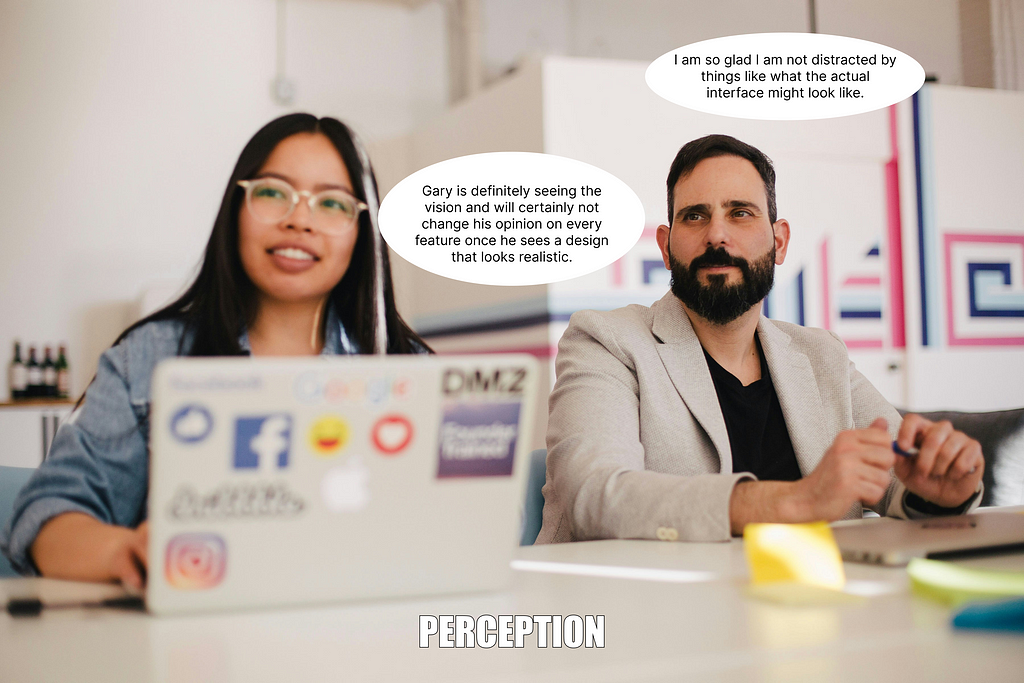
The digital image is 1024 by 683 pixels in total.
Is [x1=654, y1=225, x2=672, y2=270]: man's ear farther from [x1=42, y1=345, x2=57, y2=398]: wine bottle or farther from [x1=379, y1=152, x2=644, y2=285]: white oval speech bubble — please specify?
[x1=42, y1=345, x2=57, y2=398]: wine bottle

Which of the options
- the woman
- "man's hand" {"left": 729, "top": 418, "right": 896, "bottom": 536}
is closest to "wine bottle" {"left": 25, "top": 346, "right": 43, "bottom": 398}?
the woman

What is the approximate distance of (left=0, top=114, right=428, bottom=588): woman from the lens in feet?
3.58

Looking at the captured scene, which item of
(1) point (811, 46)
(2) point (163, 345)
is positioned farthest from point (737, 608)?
(1) point (811, 46)

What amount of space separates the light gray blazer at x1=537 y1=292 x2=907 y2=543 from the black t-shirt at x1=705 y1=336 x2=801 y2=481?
0.12 feet

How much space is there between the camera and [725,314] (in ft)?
5.55

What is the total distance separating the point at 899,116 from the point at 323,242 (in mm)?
4231

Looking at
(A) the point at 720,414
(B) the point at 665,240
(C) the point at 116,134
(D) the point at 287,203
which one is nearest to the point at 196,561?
→ (D) the point at 287,203

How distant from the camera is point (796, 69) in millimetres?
Result: 3137

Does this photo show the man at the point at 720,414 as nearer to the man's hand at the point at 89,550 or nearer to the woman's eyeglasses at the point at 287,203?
the woman's eyeglasses at the point at 287,203

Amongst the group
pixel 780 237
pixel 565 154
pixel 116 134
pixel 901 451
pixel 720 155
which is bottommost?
pixel 901 451

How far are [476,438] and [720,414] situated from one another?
0.93 meters

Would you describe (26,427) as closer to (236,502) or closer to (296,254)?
(296,254)

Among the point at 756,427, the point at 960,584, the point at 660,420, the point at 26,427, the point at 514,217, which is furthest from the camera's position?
the point at 26,427

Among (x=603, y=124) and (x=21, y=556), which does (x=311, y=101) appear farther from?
(x=21, y=556)
